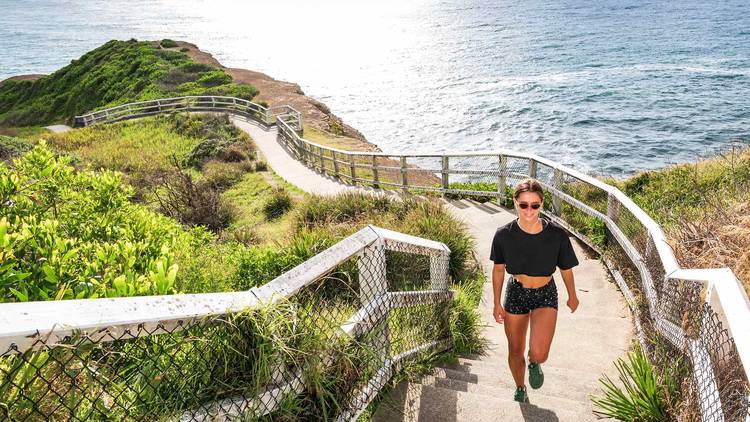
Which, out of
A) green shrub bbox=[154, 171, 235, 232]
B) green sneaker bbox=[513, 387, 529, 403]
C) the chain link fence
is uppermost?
the chain link fence

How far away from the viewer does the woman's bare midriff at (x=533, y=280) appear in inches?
173

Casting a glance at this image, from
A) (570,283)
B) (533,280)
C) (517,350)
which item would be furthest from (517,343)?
(570,283)

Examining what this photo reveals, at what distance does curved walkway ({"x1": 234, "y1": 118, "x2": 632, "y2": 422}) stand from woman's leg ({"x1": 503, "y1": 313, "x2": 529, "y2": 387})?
6.2 inches

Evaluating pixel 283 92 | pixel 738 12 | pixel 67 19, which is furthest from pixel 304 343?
pixel 67 19

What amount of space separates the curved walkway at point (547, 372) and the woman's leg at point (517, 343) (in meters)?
0.16

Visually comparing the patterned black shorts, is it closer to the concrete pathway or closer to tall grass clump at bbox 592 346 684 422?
tall grass clump at bbox 592 346 684 422

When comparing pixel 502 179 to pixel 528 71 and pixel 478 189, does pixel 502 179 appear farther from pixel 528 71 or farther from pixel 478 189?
pixel 528 71

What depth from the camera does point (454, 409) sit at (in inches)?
144

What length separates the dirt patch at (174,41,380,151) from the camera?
3253 cm

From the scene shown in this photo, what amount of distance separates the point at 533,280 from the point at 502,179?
6.70 m

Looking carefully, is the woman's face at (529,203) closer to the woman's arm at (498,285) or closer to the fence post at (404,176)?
the woman's arm at (498,285)

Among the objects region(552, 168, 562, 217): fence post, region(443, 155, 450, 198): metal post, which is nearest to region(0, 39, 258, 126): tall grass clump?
region(443, 155, 450, 198): metal post

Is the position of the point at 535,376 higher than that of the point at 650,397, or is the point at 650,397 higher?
the point at 650,397

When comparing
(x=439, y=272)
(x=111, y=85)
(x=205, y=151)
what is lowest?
(x=111, y=85)
